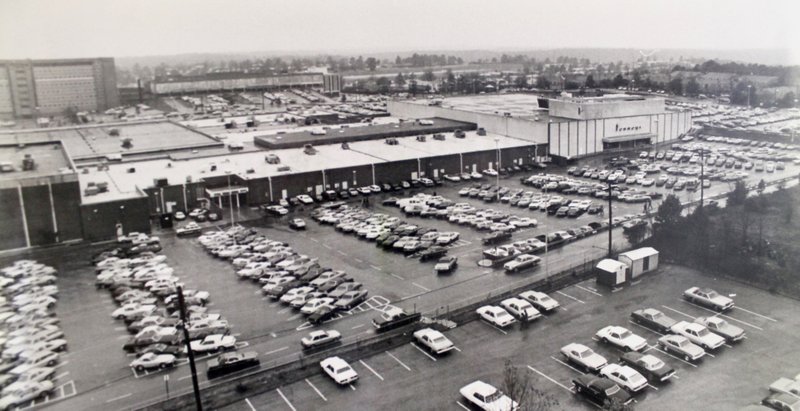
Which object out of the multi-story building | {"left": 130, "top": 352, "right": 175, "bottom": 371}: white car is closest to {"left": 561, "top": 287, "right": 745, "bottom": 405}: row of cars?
{"left": 130, "top": 352, "right": 175, "bottom": 371}: white car

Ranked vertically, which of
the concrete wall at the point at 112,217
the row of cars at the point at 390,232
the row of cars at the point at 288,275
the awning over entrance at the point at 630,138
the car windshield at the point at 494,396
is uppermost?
the awning over entrance at the point at 630,138

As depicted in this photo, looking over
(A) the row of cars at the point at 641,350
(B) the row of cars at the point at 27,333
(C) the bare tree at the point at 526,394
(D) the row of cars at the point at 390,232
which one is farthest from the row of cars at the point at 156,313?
(A) the row of cars at the point at 641,350

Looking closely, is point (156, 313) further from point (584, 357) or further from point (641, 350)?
point (641, 350)

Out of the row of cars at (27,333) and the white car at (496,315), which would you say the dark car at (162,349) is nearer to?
the row of cars at (27,333)

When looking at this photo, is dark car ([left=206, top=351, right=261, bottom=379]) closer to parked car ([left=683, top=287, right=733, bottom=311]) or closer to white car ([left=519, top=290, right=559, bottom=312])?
white car ([left=519, top=290, right=559, bottom=312])

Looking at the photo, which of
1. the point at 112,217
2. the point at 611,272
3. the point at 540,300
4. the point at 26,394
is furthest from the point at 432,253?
the point at 112,217

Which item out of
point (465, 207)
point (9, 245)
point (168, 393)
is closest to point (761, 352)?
point (168, 393)
